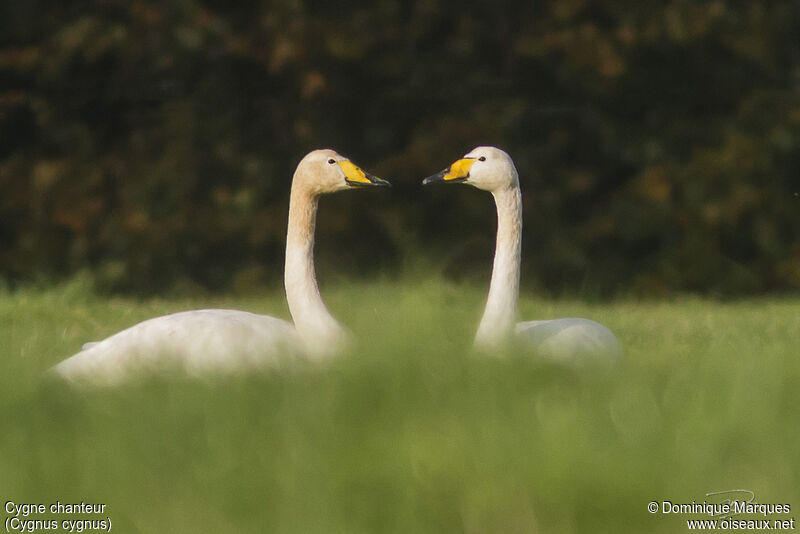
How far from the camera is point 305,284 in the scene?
5.66 meters

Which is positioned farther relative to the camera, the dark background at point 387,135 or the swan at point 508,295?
the dark background at point 387,135

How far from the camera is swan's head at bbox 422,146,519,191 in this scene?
230 inches

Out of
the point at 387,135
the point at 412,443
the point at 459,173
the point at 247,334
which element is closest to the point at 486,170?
the point at 459,173

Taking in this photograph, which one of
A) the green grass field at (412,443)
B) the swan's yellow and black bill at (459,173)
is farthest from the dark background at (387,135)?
the green grass field at (412,443)

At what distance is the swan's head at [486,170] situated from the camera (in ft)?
19.2

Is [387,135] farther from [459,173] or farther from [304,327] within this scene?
[304,327]

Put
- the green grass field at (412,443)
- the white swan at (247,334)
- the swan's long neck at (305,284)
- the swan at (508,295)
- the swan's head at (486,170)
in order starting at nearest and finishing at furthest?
the green grass field at (412,443), the white swan at (247,334), the swan at (508,295), the swan's long neck at (305,284), the swan's head at (486,170)

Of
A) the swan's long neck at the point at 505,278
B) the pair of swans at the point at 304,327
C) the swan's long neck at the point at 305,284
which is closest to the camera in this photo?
the pair of swans at the point at 304,327

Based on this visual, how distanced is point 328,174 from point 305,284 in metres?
0.60

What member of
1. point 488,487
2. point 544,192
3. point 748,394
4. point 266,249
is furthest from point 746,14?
point 488,487

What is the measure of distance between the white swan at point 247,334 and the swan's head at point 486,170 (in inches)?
16.0

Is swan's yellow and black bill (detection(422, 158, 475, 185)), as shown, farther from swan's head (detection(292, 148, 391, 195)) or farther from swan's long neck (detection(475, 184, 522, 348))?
swan's head (detection(292, 148, 391, 195))

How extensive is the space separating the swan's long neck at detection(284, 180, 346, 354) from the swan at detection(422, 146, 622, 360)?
2.08ft

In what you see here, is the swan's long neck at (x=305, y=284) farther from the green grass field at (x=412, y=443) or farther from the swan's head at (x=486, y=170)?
the green grass field at (x=412, y=443)
